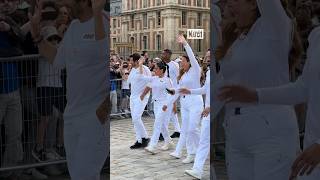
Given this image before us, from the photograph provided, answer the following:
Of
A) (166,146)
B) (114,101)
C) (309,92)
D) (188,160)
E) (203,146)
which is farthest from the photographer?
(114,101)

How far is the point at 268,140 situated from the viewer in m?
4.07

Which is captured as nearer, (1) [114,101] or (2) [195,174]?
(2) [195,174]

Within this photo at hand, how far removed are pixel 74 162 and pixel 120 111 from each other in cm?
1094

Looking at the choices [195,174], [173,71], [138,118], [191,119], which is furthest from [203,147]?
[173,71]

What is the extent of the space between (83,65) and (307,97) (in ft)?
5.97

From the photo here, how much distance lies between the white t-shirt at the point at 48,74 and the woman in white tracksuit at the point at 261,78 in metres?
1.39

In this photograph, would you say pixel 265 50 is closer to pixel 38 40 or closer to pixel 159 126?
pixel 38 40

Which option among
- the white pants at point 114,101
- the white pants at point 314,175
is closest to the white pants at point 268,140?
the white pants at point 314,175

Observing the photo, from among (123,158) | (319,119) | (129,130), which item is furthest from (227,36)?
(129,130)

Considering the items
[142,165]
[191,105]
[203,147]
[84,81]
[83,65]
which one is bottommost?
[142,165]

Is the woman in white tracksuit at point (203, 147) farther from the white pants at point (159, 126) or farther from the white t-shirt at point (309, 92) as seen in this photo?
the white t-shirt at point (309, 92)

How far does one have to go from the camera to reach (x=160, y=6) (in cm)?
5991

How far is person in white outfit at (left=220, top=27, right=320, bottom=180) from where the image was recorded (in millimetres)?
3820

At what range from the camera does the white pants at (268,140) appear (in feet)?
13.2
